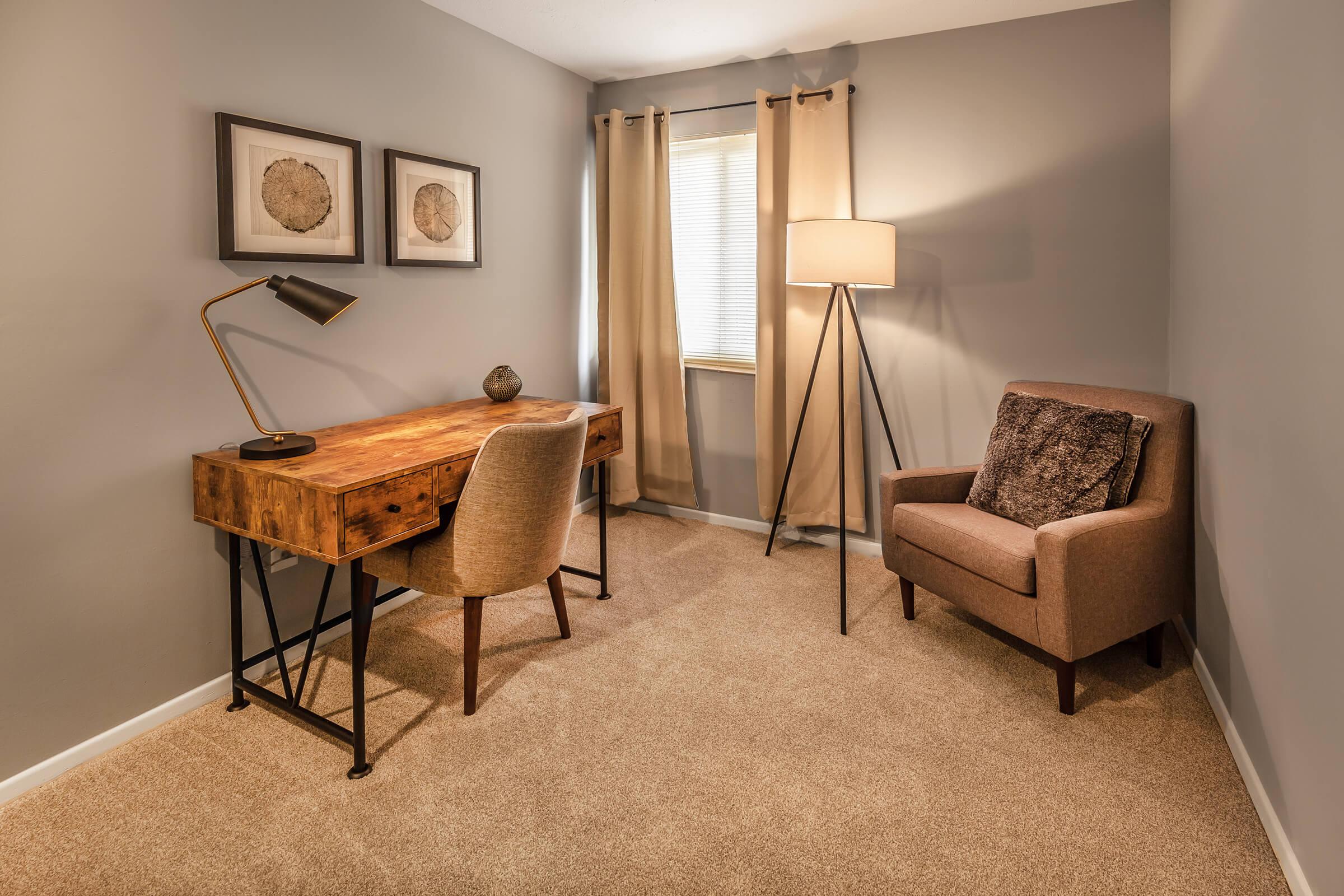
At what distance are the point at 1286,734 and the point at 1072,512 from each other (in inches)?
37.2

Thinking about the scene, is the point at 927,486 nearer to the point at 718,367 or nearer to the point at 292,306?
the point at 718,367

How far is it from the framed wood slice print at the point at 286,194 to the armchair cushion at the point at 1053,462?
96.2 inches

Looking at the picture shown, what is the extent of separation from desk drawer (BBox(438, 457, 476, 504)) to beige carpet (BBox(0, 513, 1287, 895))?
0.66 m

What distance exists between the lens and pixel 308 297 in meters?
2.07

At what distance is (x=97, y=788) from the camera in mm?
1897

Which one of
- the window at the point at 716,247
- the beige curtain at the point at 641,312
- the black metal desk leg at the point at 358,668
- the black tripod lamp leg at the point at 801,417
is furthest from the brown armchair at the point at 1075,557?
the black metal desk leg at the point at 358,668

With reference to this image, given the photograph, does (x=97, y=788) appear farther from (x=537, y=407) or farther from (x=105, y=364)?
(x=537, y=407)

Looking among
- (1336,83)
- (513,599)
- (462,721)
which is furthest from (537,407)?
(1336,83)

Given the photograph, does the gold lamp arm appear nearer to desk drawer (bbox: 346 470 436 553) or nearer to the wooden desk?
the wooden desk

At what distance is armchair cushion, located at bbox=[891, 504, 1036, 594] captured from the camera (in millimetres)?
2266

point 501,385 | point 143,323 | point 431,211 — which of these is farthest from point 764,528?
point 143,323

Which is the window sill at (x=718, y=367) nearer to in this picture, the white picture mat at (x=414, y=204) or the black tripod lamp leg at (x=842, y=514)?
the black tripod lamp leg at (x=842, y=514)

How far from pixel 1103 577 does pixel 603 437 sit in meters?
1.79

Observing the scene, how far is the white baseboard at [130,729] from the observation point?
1.87 meters
